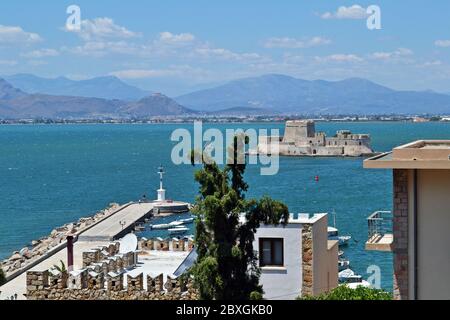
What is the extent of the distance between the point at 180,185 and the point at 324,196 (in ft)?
56.4

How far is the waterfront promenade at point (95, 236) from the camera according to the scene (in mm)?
19220

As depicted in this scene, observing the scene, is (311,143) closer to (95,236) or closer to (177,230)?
(177,230)

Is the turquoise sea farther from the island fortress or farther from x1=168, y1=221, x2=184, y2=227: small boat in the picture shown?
x1=168, y1=221, x2=184, y2=227: small boat

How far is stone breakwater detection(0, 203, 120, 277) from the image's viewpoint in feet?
94.9

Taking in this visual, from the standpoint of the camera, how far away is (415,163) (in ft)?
24.6

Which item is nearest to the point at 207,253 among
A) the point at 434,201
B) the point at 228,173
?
the point at 228,173

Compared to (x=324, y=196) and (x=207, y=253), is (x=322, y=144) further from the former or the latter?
(x=207, y=253)

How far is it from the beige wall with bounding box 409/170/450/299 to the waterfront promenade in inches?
418

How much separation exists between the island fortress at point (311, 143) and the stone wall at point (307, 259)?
320 feet

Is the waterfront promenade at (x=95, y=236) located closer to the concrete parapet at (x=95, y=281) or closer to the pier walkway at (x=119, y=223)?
the pier walkway at (x=119, y=223)

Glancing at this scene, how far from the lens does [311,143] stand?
117 m

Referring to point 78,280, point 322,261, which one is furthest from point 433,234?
point 78,280

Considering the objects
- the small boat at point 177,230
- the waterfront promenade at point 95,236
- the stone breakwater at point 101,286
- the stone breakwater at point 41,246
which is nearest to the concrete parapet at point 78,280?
the stone breakwater at point 101,286

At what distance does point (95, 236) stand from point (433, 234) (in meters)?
30.6
